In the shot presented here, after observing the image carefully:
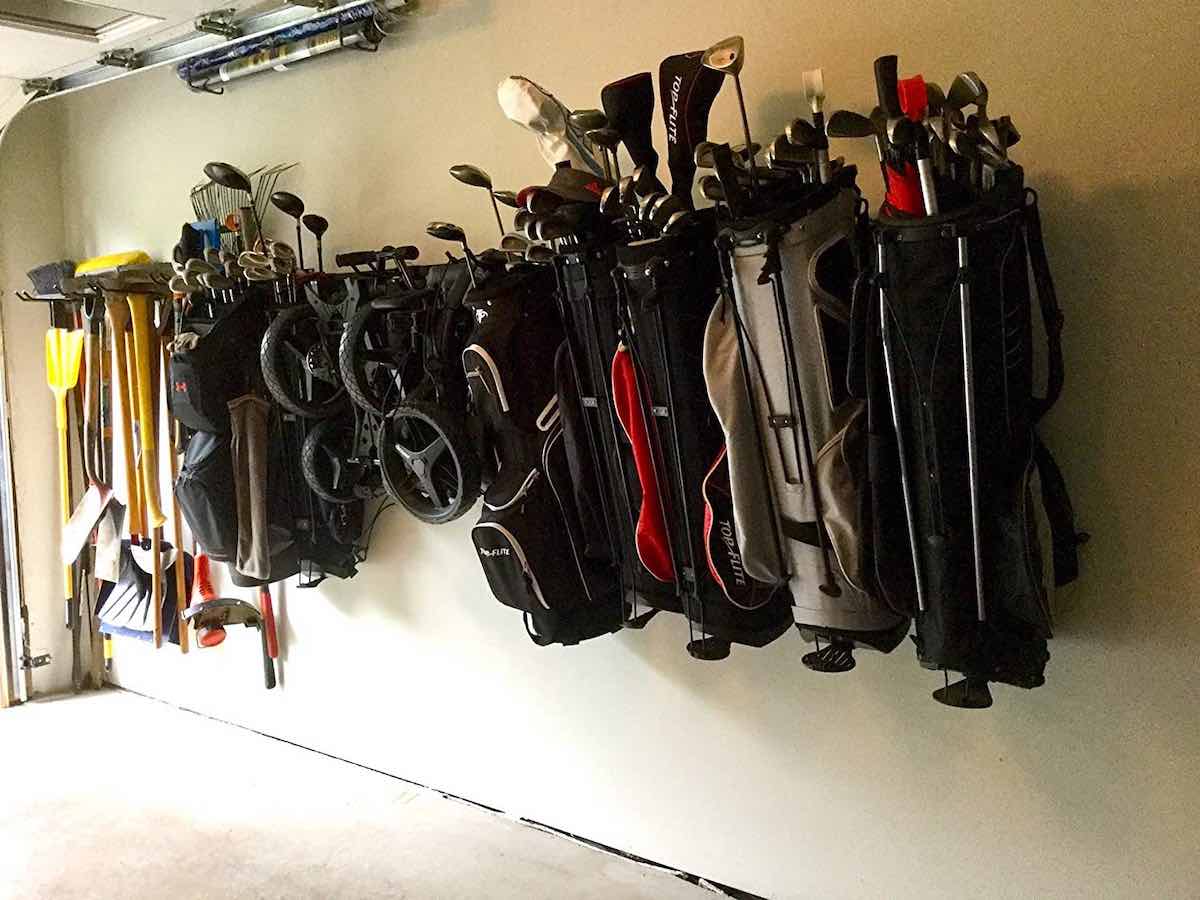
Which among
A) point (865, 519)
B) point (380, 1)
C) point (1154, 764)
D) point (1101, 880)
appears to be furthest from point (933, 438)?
point (380, 1)

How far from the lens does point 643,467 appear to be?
1.96 metres

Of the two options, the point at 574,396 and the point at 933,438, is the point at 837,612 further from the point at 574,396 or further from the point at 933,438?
the point at 574,396

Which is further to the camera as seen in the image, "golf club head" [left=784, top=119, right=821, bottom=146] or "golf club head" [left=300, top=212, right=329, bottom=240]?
"golf club head" [left=300, top=212, right=329, bottom=240]

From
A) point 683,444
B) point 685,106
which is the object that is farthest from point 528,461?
point 685,106

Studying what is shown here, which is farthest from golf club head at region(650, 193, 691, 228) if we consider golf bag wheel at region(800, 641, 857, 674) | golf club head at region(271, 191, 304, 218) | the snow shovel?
the snow shovel

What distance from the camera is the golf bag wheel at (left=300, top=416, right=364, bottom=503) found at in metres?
2.70

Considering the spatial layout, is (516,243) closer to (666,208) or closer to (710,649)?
(666,208)

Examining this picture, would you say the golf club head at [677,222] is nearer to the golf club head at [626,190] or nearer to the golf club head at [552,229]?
the golf club head at [626,190]

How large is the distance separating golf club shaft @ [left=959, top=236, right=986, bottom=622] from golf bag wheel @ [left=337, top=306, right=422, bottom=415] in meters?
1.32

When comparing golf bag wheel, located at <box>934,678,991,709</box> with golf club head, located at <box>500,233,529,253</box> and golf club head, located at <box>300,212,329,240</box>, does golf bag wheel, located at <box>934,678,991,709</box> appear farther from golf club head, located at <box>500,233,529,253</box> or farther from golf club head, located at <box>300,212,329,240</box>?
golf club head, located at <box>300,212,329,240</box>

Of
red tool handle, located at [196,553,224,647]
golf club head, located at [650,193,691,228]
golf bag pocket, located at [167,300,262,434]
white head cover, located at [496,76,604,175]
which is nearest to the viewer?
golf club head, located at [650,193,691,228]

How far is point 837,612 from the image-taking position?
1760mm

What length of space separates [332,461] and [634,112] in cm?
131

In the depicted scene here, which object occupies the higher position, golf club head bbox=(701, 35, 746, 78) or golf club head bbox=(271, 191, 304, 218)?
golf club head bbox=(701, 35, 746, 78)
